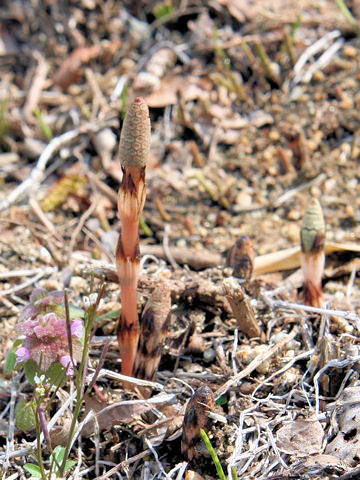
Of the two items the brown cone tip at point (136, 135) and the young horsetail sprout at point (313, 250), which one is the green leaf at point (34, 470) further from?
the young horsetail sprout at point (313, 250)

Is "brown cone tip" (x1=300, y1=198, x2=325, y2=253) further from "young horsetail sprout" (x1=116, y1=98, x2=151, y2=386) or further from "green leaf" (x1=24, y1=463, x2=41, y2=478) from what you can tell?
"green leaf" (x1=24, y1=463, x2=41, y2=478)

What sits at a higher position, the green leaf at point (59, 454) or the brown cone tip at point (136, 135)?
the brown cone tip at point (136, 135)

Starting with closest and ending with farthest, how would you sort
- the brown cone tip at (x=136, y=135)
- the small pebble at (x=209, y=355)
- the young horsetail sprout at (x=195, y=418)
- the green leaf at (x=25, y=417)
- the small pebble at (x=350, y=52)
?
the brown cone tip at (x=136, y=135) → the young horsetail sprout at (x=195, y=418) → the green leaf at (x=25, y=417) → the small pebble at (x=209, y=355) → the small pebble at (x=350, y=52)

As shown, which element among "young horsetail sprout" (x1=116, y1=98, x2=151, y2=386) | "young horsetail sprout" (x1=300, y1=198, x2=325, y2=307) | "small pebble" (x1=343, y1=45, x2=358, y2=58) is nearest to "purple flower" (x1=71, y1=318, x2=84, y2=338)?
"young horsetail sprout" (x1=116, y1=98, x2=151, y2=386)

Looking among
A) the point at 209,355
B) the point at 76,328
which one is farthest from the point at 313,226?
the point at 76,328

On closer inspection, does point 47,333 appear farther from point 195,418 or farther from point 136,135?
point 136,135

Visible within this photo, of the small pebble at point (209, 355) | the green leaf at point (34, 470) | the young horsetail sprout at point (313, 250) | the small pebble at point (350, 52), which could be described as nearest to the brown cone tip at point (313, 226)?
the young horsetail sprout at point (313, 250)

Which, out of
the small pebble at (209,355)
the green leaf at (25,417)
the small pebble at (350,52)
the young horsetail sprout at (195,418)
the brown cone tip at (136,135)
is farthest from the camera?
the small pebble at (350,52)
